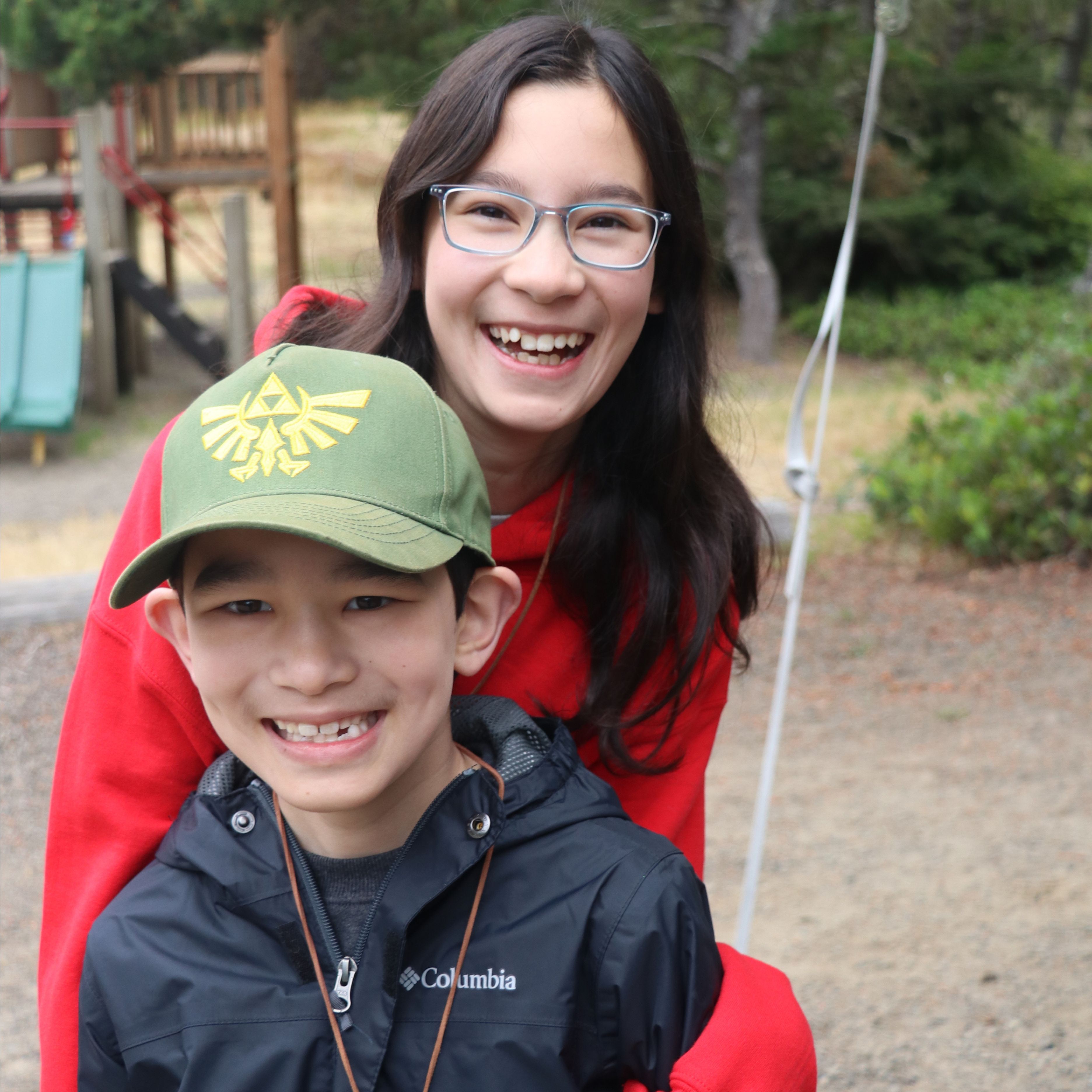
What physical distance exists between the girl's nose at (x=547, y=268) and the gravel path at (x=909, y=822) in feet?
6.57

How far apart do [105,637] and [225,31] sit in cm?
846

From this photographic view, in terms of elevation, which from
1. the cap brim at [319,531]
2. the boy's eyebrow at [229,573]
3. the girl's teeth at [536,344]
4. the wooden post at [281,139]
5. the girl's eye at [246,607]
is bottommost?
the wooden post at [281,139]

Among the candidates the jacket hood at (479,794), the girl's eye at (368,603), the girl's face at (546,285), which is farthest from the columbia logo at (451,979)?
the girl's face at (546,285)

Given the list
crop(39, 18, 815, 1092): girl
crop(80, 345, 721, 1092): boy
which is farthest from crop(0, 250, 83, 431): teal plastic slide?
crop(80, 345, 721, 1092): boy

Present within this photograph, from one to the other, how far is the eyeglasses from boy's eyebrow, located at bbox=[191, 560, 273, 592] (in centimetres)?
63

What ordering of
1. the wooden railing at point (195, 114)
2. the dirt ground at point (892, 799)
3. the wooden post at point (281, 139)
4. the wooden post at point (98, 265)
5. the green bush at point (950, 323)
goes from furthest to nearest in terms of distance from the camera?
the green bush at point (950, 323), the wooden railing at point (195, 114), the wooden post at point (281, 139), the wooden post at point (98, 265), the dirt ground at point (892, 799)

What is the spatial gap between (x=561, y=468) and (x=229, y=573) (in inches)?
31.6

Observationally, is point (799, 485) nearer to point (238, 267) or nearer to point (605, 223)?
point (605, 223)

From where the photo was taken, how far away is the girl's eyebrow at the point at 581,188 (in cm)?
172

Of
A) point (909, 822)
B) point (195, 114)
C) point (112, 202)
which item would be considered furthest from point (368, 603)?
point (195, 114)

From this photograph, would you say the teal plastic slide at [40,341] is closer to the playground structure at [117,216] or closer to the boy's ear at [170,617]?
the playground structure at [117,216]

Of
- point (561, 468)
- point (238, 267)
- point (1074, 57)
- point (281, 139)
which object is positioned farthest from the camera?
point (1074, 57)

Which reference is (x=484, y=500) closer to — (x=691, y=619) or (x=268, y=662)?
(x=268, y=662)

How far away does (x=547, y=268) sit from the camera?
1.70 meters
